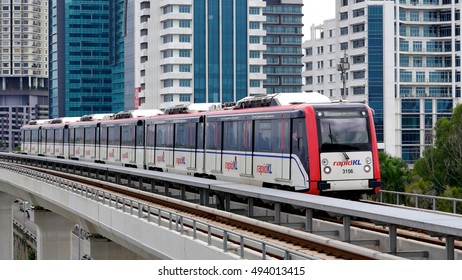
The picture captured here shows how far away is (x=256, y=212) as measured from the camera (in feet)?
106

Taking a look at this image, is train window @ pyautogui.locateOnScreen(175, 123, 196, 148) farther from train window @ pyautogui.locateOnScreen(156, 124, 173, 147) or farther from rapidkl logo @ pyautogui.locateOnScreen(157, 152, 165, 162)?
rapidkl logo @ pyautogui.locateOnScreen(157, 152, 165, 162)

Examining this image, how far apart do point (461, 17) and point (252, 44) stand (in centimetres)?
3138

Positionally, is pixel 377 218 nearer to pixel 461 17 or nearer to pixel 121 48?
pixel 461 17

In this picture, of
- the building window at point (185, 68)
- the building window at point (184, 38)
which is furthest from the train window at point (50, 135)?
the building window at point (184, 38)

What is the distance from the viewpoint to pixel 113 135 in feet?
192

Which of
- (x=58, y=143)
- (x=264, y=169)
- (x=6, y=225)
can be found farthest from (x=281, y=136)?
(x=6, y=225)

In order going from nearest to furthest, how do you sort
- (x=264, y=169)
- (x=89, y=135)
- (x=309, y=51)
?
1. (x=264, y=169)
2. (x=89, y=135)
3. (x=309, y=51)

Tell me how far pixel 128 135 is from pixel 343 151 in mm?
27148

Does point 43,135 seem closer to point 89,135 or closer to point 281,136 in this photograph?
point 89,135

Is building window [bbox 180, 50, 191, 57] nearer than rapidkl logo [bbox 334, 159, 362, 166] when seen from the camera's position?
No

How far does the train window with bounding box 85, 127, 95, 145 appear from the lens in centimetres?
6382

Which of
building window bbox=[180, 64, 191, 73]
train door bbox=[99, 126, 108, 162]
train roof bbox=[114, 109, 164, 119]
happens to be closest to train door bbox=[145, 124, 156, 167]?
train roof bbox=[114, 109, 164, 119]

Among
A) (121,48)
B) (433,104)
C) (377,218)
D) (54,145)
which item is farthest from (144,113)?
(121,48)

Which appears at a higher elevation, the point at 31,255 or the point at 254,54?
the point at 254,54
